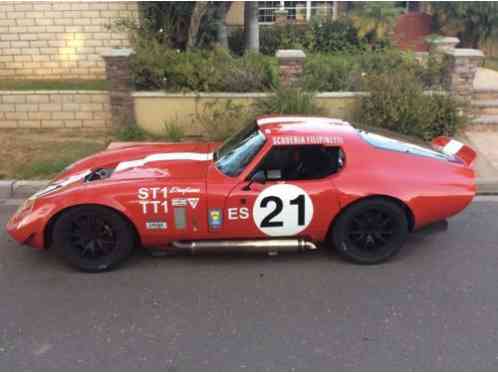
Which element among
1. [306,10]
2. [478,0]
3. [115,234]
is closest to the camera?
[115,234]

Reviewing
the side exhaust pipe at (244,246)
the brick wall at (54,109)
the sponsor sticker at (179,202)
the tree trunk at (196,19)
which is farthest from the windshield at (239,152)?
the tree trunk at (196,19)

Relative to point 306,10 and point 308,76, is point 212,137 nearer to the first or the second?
point 308,76

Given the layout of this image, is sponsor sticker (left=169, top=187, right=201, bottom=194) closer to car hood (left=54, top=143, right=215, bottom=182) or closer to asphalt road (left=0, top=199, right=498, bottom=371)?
car hood (left=54, top=143, right=215, bottom=182)

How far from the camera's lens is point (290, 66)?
25.9 ft

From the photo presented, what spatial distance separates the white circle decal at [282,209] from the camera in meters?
3.91

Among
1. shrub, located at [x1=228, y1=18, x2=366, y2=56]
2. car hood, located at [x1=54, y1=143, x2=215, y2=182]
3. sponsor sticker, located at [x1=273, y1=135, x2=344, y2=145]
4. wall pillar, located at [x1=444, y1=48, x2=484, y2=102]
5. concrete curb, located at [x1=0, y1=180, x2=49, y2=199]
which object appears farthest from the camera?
shrub, located at [x1=228, y1=18, x2=366, y2=56]

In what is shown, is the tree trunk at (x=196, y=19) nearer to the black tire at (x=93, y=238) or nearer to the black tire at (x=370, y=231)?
the black tire at (x=93, y=238)

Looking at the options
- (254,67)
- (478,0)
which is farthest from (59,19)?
(478,0)

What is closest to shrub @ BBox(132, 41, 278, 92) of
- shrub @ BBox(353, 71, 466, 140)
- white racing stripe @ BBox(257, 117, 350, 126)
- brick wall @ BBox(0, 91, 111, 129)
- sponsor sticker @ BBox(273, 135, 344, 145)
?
brick wall @ BBox(0, 91, 111, 129)

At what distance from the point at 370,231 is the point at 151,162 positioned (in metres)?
2.08

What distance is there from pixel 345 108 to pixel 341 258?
166 inches

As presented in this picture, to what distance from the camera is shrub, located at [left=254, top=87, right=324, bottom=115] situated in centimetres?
745

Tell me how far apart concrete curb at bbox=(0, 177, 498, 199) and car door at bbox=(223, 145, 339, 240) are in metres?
2.93

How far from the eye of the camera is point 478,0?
12.8 metres
